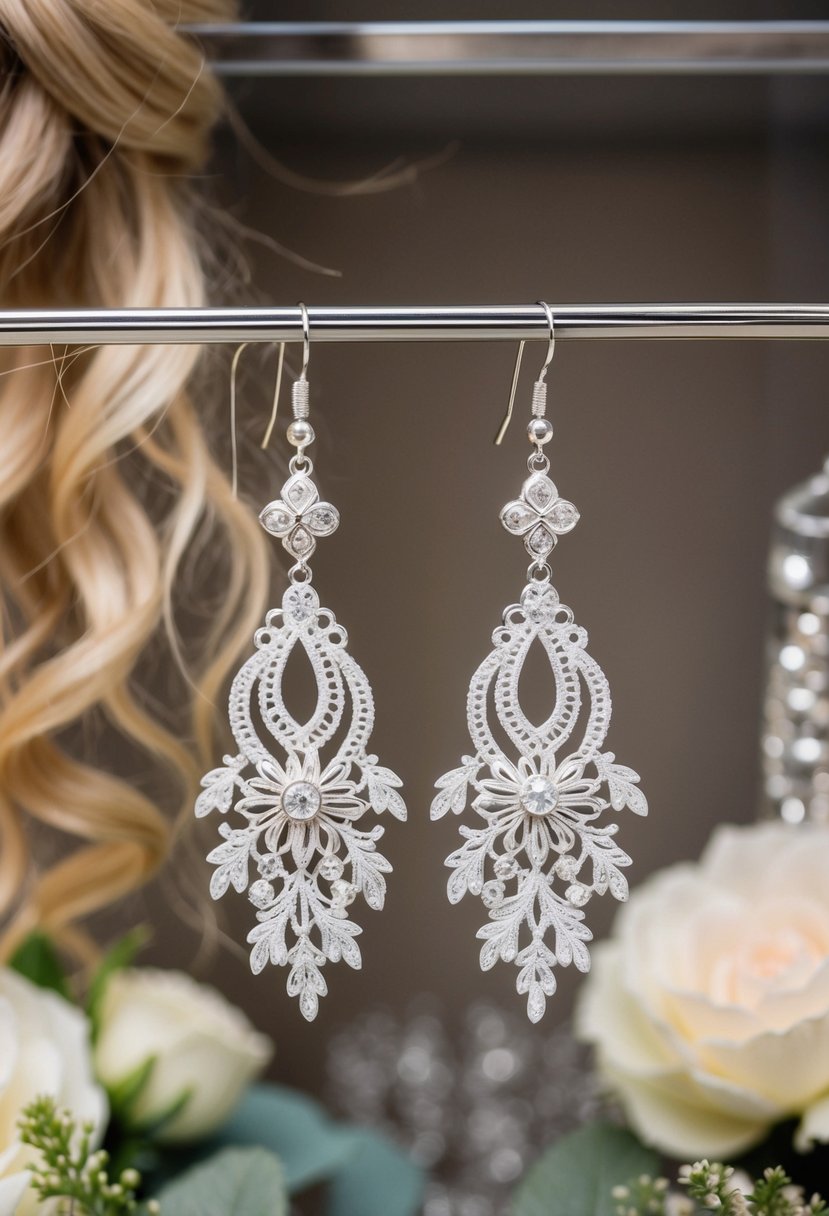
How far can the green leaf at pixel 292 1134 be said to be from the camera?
78cm

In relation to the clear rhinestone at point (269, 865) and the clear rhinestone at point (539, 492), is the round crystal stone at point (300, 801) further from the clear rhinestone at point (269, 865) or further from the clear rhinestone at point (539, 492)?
the clear rhinestone at point (539, 492)

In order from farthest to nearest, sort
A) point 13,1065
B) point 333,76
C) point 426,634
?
1. point 426,634
2. point 333,76
3. point 13,1065

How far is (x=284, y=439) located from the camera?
0.81 metres

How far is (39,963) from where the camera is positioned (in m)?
0.71

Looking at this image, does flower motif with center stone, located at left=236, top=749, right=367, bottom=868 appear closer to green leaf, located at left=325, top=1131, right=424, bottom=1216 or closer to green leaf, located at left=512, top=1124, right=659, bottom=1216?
green leaf, located at left=512, top=1124, right=659, bottom=1216

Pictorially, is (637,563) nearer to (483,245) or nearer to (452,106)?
(483,245)

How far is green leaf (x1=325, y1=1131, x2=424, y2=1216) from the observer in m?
0.84

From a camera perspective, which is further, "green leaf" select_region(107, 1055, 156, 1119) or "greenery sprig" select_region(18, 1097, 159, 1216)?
"green leaf" select_region(107, 1055, 156, 1119)

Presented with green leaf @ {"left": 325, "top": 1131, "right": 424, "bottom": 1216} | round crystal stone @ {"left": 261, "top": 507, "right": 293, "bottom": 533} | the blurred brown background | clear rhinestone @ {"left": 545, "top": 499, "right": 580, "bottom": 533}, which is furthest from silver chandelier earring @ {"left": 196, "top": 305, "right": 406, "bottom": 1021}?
green leaf @ {"left": 325, "top": 1131, "right": 424, "bottom": 1216}

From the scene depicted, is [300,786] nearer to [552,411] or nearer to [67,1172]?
[67,1172]

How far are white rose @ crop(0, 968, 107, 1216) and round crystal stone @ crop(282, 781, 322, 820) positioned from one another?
0.27 meters

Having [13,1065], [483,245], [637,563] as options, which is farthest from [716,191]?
[13,1065]

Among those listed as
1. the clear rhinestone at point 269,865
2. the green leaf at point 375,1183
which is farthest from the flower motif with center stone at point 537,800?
the green leaf at point 375,1183

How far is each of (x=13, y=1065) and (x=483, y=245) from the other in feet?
2.37
